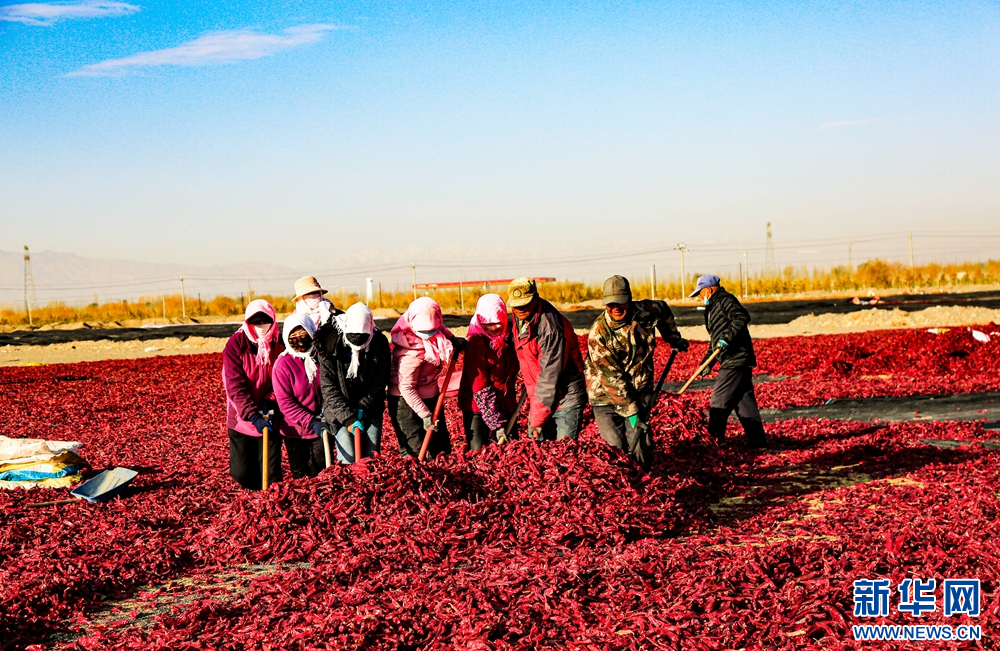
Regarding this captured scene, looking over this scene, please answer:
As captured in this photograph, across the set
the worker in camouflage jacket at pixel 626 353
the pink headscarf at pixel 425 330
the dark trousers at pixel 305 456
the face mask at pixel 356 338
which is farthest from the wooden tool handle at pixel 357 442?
the worker in camouflage jacket at pixel 626 353

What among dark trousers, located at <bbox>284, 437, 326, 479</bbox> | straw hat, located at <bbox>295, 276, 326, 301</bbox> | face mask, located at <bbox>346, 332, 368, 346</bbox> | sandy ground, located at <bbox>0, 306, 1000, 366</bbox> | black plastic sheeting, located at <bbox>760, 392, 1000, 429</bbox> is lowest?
black plastic sheeting, located at <bbox>760, 392, 1000, 429</bbox>

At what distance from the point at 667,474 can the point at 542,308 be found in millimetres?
1839

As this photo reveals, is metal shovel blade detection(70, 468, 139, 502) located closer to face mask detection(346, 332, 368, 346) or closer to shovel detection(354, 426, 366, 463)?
shovel detection(354, 426, 366, 463)

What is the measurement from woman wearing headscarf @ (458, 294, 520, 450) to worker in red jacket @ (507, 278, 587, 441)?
16 centimetres

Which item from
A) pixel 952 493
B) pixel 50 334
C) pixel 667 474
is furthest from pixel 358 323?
pixel 50 334

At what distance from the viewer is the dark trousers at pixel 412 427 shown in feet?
27.0

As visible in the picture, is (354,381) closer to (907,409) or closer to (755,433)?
(755,433)

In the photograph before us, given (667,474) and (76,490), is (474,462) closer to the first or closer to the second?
(667,474)

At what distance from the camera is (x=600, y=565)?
5.80 m

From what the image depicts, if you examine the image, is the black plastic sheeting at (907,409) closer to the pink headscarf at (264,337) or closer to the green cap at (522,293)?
the green cap at (522,293)

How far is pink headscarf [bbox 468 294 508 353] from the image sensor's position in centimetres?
812

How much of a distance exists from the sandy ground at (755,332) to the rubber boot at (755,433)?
1808 cm

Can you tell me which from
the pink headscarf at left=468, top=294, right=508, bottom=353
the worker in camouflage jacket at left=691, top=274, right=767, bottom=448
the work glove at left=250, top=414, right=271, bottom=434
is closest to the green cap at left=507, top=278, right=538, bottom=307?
the pink headscarf at left=468, top=294, right=508, bottom=353

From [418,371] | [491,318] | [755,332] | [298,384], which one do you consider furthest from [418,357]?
[755,332]
